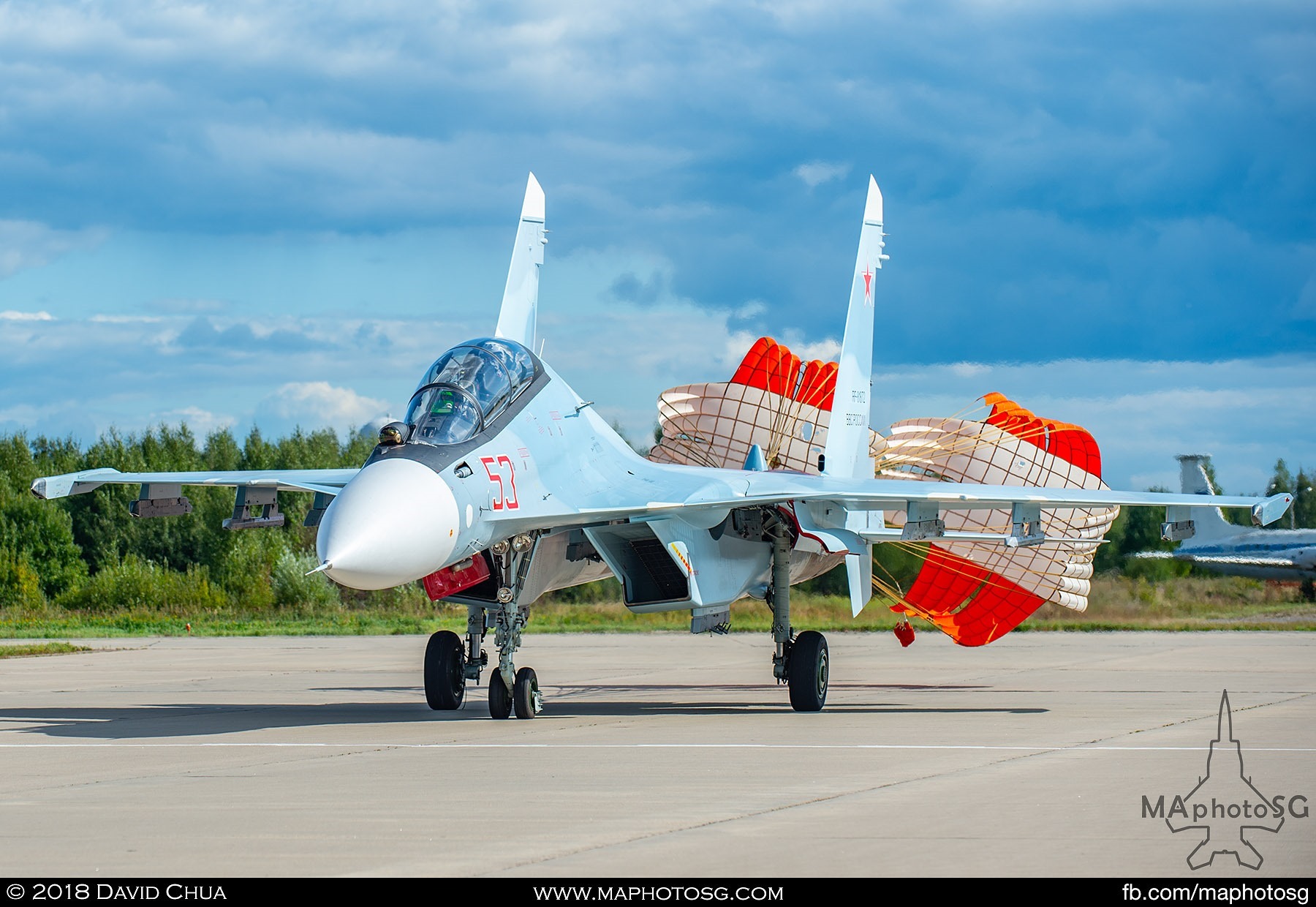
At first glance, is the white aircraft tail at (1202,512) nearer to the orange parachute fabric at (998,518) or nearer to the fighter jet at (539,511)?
the orange parachute fabric at (998,518)

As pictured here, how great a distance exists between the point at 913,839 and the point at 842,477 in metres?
12.2

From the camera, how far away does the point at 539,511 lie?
44.4 ft

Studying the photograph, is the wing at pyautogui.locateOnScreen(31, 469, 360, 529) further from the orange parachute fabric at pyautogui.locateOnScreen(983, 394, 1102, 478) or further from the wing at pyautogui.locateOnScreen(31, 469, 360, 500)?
the orange parachute fabric at pyautogui.locateOnScreen(983, 394, 1102, 478)

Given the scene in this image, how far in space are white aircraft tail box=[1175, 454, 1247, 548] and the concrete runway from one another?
28.8m

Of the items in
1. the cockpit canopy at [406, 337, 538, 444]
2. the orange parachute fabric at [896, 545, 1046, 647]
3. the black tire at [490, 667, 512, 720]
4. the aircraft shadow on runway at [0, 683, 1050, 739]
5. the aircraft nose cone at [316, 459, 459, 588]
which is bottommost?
the aircraft shadow on runway at [0, 683, 1050, 739]

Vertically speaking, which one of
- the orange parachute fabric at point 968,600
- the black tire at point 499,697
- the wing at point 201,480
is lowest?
the black tire at point 499,697

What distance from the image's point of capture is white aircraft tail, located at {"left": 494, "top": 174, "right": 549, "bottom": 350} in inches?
659

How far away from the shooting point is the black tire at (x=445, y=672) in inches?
612

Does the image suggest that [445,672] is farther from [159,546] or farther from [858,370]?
[159,546]

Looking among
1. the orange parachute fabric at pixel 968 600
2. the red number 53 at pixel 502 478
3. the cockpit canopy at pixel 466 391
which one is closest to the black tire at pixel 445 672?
the red number 53 at pixel 502 478

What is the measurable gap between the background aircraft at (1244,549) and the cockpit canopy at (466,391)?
30953mm

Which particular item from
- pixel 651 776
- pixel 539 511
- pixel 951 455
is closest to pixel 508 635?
pixel 539 511

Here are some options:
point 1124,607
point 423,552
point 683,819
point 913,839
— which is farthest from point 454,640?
point 1124,607

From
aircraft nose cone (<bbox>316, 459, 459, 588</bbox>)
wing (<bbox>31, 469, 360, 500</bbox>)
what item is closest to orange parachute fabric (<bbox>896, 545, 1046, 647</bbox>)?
wing (<bbox>31, 469, 360, 500</bbox>)
